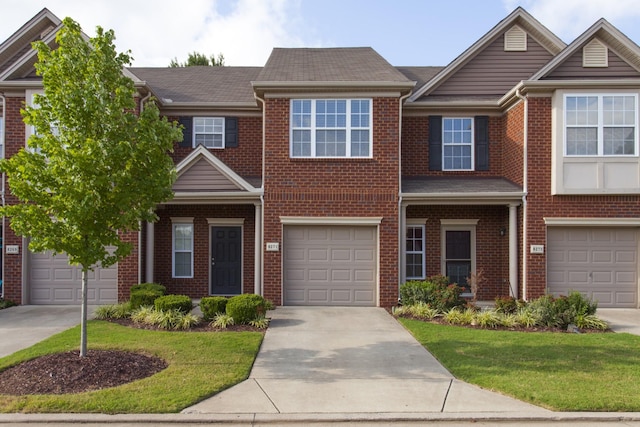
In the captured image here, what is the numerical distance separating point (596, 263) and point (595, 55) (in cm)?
568

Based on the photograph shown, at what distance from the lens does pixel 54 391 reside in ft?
20.7

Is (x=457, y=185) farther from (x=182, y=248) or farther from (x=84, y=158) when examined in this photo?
(x=84, y=158)

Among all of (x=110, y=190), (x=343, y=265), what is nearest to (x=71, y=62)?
(x=110, y=190)

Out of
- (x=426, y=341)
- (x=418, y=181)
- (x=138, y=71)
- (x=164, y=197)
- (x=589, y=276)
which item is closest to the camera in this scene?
(x=164, y=197)

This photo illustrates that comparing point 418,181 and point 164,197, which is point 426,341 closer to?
point 164,197

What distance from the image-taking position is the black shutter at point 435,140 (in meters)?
14.8

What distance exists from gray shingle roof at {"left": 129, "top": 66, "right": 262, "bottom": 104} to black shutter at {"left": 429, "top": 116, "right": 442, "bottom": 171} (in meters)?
5.41

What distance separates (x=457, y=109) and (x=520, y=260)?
4797 mm

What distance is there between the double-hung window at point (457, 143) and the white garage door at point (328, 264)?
11.8 ft

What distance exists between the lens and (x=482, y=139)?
1476 cm

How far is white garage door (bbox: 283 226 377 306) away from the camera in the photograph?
43.7ft

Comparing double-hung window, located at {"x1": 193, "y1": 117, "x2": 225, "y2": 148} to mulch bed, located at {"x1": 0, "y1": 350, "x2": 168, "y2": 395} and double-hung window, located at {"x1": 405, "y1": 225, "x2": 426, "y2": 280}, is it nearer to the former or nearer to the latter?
double-hung window, located at {"x1": 405, "y1": 225, "x2": 426, "y2": 280}

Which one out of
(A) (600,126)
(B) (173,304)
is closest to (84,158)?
(B) (173,304)

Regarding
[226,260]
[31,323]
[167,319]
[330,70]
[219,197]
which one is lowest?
[31,323]
